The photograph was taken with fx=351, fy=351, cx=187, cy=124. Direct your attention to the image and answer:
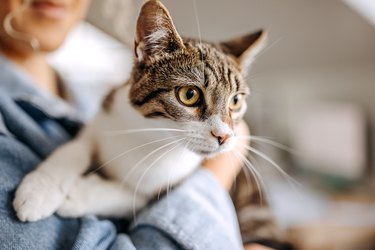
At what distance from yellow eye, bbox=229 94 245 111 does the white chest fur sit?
92 mm

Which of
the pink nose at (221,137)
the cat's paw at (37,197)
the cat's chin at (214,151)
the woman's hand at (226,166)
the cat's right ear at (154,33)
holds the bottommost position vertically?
the cat's paw at (37,197)

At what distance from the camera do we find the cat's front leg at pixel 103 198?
62cm

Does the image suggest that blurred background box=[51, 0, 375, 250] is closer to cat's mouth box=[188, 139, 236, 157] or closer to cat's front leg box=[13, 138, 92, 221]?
cat's mouth box=[188, 139, 236, 157]

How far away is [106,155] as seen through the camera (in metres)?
0.70

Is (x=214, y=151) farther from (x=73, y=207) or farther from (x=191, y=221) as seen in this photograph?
(x=73, y=207)

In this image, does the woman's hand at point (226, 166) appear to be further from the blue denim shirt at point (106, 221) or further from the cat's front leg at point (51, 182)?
the cat's front leg at point (51, 182)

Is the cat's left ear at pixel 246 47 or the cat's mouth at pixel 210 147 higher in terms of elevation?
the cat's left ear at pixel 246 47

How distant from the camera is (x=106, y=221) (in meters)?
0.58

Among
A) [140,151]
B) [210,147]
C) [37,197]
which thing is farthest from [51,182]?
[210,147]

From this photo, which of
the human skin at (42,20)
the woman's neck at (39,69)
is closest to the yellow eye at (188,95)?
the human skin at (42,20)

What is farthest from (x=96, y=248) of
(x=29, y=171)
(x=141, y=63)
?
(x=141, y=63)

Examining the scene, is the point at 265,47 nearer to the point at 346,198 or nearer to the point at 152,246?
the point at 152,246

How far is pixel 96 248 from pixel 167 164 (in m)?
0.18

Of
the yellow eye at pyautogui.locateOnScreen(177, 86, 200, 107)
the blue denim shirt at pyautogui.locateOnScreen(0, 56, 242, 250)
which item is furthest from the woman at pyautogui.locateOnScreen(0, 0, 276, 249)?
the yellow eye at pyautogui.locateOnScreen(177, 86, 200, 107)
